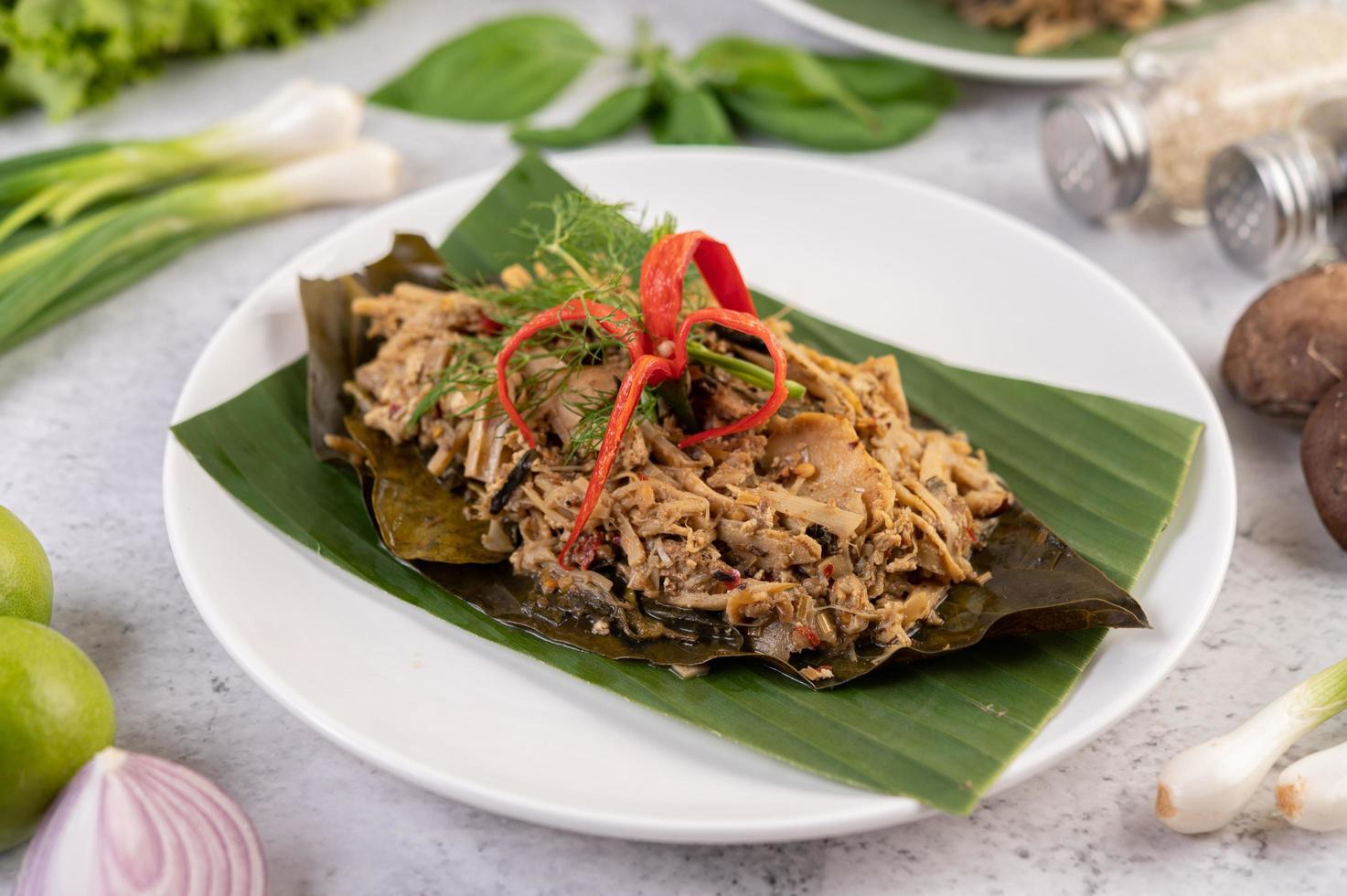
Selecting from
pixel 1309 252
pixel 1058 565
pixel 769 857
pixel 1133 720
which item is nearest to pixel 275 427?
pixel 769 857

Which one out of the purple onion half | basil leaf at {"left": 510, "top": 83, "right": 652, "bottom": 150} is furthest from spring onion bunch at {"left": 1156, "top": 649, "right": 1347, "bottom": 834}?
basil leaf at {"left": 510, "top": 83, "right": 652, "bottom": 150}

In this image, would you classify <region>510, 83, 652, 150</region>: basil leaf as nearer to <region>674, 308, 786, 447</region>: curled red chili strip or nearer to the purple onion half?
<region>674, 308, 786, 447</region>: curled red chili strip

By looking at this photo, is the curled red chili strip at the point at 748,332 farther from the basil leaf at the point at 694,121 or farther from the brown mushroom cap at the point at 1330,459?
the basil leaf at the point at 694,121

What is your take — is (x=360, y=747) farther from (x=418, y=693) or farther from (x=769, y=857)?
(x=769, y=857)

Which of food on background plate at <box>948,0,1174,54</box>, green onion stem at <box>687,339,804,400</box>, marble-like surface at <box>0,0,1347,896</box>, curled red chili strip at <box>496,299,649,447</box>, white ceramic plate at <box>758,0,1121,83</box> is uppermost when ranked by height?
food on background plate at <box>948,0,1174,54</box>

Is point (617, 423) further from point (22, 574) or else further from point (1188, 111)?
point (1188, 111)

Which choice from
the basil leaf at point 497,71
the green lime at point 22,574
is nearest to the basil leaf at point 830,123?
the basil leaf at point 497,71
